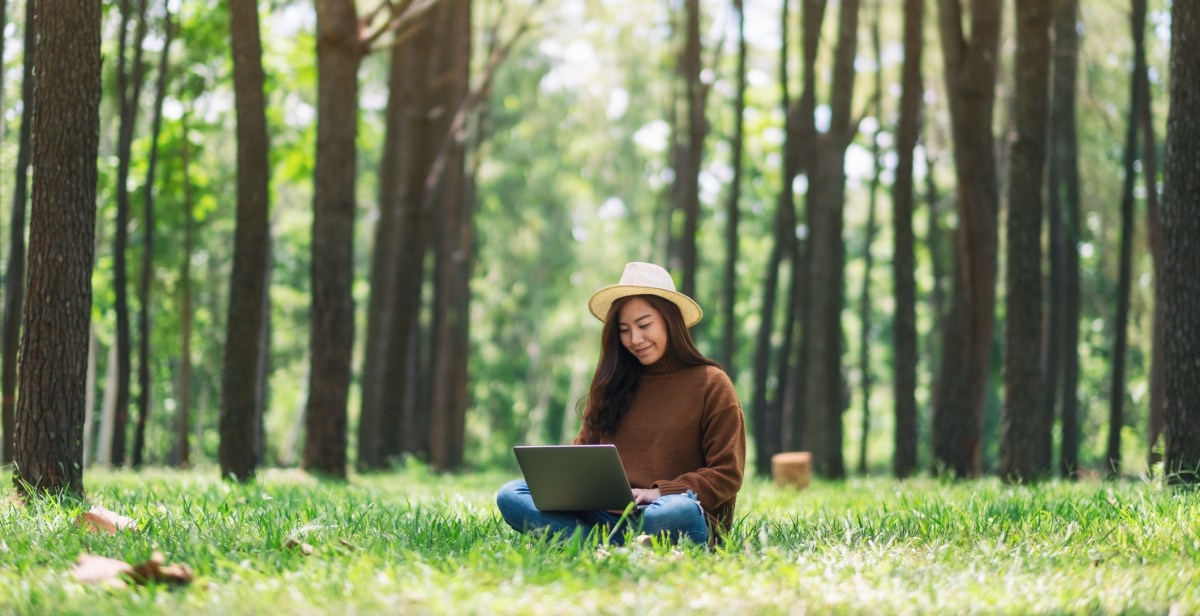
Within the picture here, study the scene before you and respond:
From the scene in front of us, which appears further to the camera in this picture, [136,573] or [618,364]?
[618,364]

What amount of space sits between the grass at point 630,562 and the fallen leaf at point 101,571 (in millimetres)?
50

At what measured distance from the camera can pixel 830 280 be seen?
16.4m

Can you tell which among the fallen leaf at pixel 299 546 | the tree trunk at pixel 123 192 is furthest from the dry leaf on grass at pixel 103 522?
the tree trunk at pixel 123 192

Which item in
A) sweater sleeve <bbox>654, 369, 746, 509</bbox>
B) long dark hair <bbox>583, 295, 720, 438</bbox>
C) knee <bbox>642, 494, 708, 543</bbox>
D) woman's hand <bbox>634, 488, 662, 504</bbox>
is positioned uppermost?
long dark hair <bbox>583, 295, 720, 438</bbox>

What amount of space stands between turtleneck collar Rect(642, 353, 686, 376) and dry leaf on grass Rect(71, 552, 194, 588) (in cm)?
237

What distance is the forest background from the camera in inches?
663

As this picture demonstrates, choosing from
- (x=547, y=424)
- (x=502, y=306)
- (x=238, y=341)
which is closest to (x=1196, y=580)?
(x=238, y=341)

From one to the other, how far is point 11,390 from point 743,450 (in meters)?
10.2

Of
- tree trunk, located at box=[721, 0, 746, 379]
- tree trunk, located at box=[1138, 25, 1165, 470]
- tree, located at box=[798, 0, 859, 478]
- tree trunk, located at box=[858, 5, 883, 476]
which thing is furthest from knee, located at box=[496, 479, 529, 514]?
tree trunk, located at box=[858, 5, 883, 476]

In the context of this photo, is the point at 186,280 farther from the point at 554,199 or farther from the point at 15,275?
the point at 554,199

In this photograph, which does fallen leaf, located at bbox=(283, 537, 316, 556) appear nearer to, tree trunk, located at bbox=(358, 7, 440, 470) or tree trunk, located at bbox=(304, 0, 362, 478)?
tree trunk, located at bbox=(304, 0, 362, 478)

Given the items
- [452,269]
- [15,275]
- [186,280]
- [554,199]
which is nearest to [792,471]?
[15,275]

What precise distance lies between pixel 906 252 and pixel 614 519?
32.3 feet

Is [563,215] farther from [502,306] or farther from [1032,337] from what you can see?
[1032,337]
